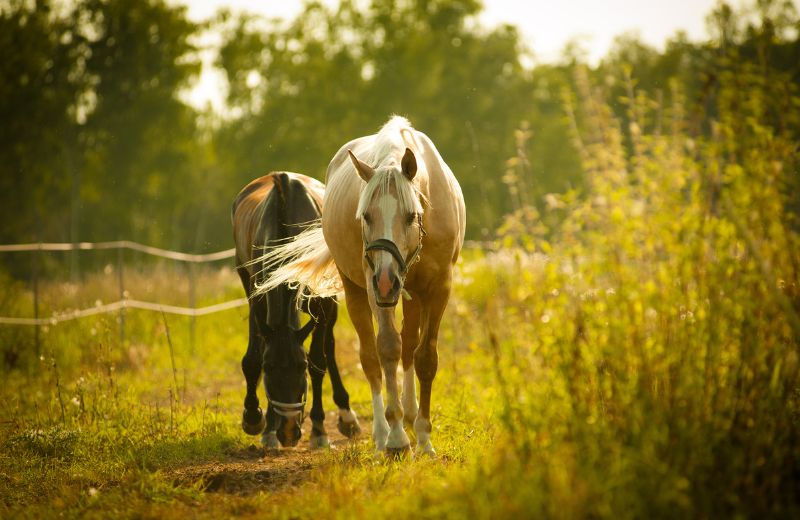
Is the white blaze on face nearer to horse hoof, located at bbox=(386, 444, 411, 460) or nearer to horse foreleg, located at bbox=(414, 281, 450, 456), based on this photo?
horse foreleg, located at bbox=(414, 281, 450, 456)

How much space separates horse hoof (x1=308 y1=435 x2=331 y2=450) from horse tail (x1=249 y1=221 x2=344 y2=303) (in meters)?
1.13

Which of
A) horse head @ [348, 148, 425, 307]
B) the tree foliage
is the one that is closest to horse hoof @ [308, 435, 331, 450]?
horse head @ [348, 148, 425, 307]

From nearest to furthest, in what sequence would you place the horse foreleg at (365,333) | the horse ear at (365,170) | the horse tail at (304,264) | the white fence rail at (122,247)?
the horse ear at (365,170), the horse foreleg at (365,333), the horse tail at (304,264), the white fence rail at (122,247)

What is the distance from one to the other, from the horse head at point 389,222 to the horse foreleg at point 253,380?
5.74 feet

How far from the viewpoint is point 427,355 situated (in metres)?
5.51

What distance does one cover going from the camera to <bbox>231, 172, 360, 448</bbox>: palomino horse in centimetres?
555

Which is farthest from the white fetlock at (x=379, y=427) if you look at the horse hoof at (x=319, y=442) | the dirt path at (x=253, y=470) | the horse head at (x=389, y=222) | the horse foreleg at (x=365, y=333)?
the horse head at (x=389, y=222)

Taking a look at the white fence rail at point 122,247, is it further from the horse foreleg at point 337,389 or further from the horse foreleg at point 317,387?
the horse foreleg at point 317,387

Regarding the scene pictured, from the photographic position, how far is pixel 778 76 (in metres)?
4.03

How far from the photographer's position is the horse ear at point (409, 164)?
15.5 ft

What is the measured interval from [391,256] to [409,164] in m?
0.59

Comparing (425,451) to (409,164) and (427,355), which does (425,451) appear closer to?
(427,355)

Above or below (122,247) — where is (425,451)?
below

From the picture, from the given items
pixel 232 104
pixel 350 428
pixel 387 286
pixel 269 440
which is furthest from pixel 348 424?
pixel 232 104
